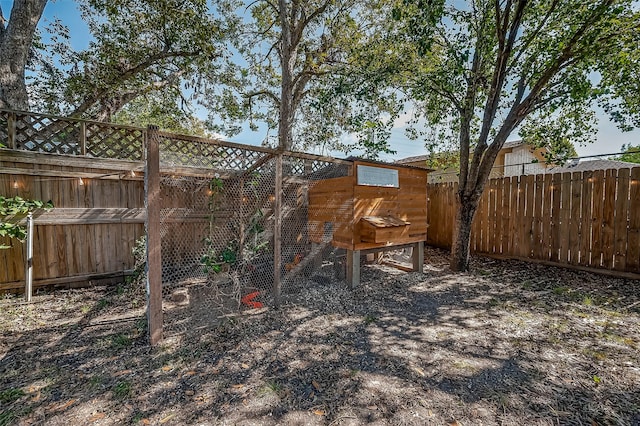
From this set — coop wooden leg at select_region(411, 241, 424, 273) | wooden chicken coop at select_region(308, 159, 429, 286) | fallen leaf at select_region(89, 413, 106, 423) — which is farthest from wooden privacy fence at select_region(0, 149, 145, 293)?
coop wooden leg at select_region(411, 241, 424, 273)

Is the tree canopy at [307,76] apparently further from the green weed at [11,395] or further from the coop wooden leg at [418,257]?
the green weed at [11,395]

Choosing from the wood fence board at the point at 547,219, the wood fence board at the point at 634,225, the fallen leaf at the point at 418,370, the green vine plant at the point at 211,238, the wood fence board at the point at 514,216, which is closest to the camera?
the fallen leaf at the point at 418,370

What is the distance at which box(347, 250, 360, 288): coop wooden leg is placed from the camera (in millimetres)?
4188

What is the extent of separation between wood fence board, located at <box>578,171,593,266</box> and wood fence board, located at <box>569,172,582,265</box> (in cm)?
4

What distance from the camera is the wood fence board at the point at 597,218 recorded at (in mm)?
4484

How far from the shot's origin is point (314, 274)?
4.71m

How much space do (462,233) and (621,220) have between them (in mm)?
2268

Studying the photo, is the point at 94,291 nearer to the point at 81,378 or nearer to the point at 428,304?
the point at 81,378

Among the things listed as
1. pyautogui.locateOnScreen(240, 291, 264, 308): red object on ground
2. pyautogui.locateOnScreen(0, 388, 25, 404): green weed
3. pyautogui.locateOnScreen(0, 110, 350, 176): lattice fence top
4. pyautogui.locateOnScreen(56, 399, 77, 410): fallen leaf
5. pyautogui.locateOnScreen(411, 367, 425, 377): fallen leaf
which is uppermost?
pyautogui.locateOnScreen(0, 110, 350, 176): lattice fence top

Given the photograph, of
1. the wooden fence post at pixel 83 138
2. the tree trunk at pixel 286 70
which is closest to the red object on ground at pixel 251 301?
the wooden fence post at pixel 83 138

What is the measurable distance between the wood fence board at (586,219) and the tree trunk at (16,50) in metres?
9.89

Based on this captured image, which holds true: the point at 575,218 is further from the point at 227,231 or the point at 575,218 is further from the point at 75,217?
the point at 75,217

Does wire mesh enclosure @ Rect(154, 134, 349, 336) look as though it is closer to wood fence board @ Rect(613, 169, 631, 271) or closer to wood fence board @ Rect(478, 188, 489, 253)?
wood fence board @ Rect(478, 188, 489, 253)

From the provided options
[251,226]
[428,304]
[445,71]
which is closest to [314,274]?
[251,226]
